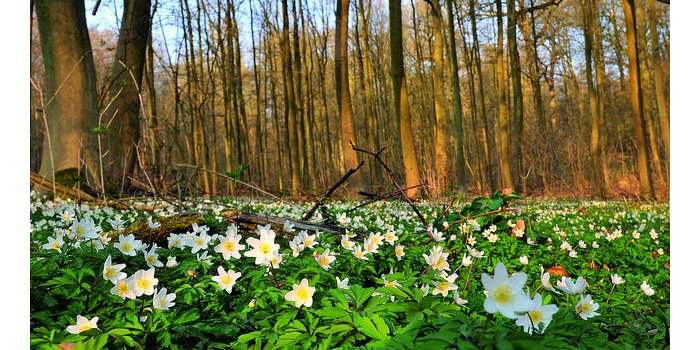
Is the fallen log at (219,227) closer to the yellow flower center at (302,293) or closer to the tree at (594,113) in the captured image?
the yellow flower center at (302,293)

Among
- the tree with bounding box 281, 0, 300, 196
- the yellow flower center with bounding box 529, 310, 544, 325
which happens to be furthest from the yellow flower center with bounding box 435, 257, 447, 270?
the tree with bounding box 281, 0, 300, 196

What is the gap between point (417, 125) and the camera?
28922 millimetres

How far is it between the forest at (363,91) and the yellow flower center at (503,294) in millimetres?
3060

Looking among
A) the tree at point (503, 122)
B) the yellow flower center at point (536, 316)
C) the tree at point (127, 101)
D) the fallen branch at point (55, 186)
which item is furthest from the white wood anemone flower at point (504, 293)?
the tree at point (503, 122)

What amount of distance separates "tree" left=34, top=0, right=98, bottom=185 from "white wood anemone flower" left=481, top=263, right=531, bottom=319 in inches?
240

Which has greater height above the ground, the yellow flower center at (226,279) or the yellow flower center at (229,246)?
the yellow flower center at (229,246)

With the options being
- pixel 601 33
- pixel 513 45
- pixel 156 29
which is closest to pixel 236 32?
pixel 156 29

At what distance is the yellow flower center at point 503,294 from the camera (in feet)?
3.09

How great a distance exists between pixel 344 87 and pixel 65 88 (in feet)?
20.8

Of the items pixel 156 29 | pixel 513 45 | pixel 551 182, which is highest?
pixel 156 29

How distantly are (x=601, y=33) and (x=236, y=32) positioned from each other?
14286 millimetres

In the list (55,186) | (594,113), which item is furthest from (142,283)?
(594,113)

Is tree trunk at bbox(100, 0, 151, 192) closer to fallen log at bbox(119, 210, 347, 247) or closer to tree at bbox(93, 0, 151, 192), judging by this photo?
tree at bbox(93, 0, 151, 192)
